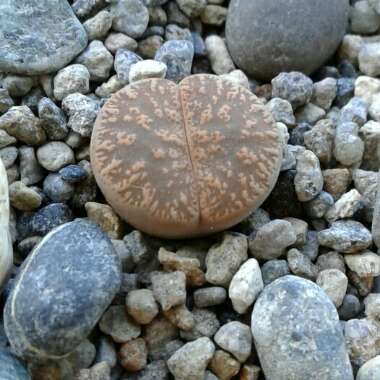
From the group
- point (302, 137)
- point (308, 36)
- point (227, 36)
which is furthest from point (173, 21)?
point (302, 137)

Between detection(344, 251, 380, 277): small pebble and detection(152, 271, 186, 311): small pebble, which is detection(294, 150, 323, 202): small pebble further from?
detection(152, 271, 186, 311): small pebble

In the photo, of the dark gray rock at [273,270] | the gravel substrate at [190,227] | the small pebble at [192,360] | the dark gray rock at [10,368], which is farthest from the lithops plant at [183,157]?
the dark gray rock at [10,368]

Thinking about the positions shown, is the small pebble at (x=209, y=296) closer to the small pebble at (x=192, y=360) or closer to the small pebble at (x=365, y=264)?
the small pebble at (x=192, y=360)

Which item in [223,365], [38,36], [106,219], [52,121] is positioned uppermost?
[38,36]

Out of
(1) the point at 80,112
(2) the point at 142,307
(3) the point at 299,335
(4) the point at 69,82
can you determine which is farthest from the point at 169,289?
(4) the point at 69,82

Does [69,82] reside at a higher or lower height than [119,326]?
higher

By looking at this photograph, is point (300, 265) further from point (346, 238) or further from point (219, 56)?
point (219, 56)

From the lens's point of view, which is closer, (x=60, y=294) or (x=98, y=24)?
(x=60, y=294)
